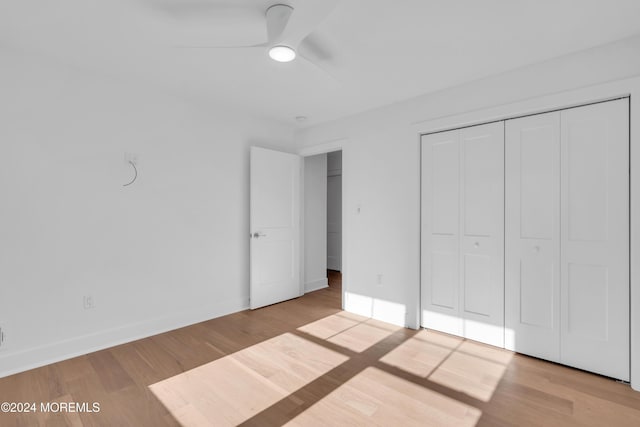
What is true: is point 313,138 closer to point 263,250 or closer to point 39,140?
point 263,250

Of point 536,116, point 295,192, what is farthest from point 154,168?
point 536,116

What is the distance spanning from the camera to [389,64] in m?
2.65

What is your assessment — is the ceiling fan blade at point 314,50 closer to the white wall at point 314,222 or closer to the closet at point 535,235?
the closet at point 535,235

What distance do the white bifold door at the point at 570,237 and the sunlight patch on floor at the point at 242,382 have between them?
5.76 ft

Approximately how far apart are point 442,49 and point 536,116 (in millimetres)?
1064

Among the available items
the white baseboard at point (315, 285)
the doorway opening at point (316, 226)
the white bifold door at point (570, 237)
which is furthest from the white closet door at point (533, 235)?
the white baseboard at point (315, 285)

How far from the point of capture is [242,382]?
2.27 metres

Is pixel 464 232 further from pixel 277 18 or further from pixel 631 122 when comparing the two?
pixel 277 18

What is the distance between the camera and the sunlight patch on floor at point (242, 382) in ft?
6.39

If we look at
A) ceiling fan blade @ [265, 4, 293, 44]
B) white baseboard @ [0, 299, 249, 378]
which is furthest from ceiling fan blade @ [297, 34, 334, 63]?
white baseboard @ [0, 299, 249, 378]

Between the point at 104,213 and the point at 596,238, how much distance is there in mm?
4277

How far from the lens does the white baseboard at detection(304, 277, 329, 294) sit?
4882 mm

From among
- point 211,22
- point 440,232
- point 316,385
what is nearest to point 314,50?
point 211,22

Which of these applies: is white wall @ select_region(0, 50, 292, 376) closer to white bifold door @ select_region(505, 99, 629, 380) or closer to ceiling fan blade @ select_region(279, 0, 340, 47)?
ceiling fan blade @ select_region(279, 0, 340, 47)
